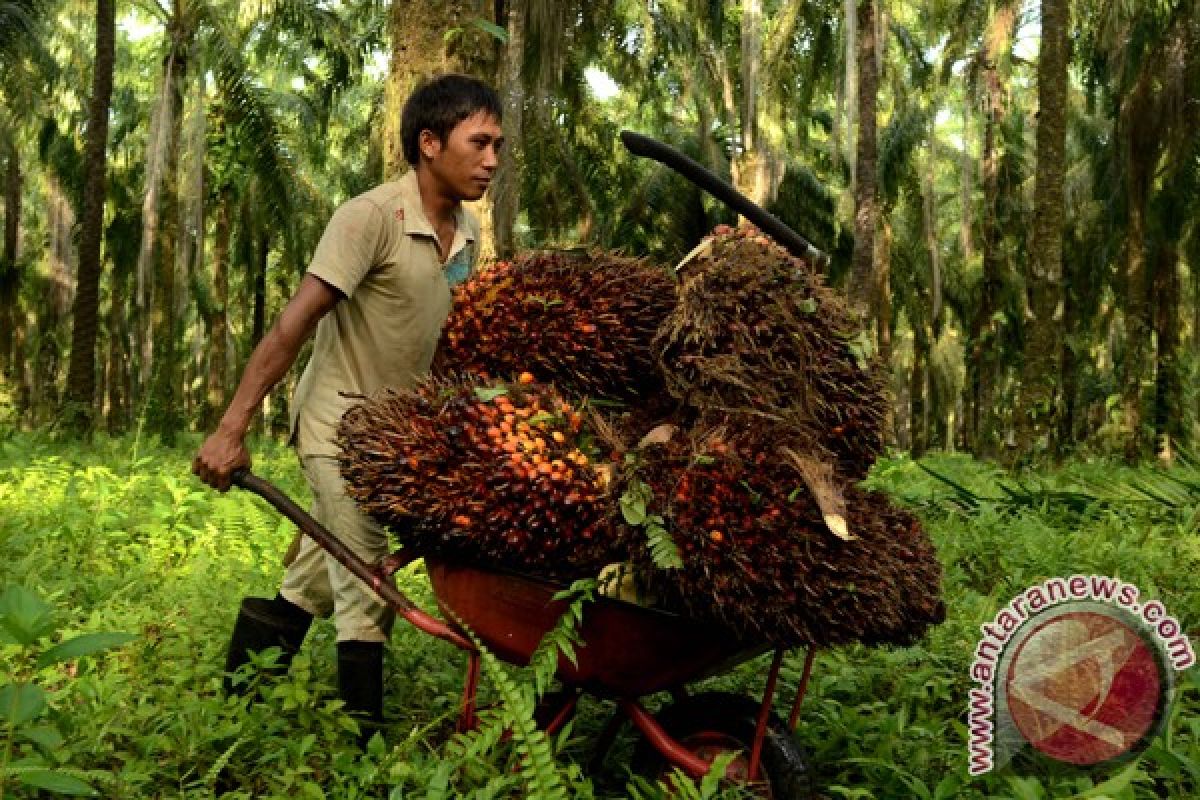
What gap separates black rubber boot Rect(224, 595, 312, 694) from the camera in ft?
11.1

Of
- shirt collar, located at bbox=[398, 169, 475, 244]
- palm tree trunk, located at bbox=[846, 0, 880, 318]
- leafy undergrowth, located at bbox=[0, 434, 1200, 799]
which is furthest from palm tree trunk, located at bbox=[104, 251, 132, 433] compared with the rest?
shirt collar, located at bbox=[398, 169, 475, 244]

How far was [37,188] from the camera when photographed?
121 feet

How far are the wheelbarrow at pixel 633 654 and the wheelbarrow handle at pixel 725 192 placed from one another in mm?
982

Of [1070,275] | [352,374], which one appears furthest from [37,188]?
[352,374]

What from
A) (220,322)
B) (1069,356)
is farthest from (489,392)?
(1069,356)

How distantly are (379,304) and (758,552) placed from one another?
1.28 meters

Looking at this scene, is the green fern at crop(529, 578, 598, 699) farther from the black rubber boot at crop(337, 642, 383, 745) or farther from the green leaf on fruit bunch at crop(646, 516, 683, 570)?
the black rubber boot at crop(337, 642, 383, 745)

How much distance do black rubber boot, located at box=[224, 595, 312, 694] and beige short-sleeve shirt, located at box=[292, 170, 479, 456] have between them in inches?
21.3

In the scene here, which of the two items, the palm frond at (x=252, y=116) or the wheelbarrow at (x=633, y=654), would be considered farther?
the palm frond at (x=252, y=116)

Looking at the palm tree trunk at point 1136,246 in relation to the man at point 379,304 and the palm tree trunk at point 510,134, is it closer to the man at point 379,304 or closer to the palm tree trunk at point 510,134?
the palm tree trunk at point 510,134

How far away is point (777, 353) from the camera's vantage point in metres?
2.68

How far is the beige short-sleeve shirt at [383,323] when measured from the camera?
3072 millimetres

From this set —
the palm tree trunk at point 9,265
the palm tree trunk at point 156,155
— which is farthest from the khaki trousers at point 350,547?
the palm tree trunk at point 9,265

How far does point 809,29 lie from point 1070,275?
8.23 meters
